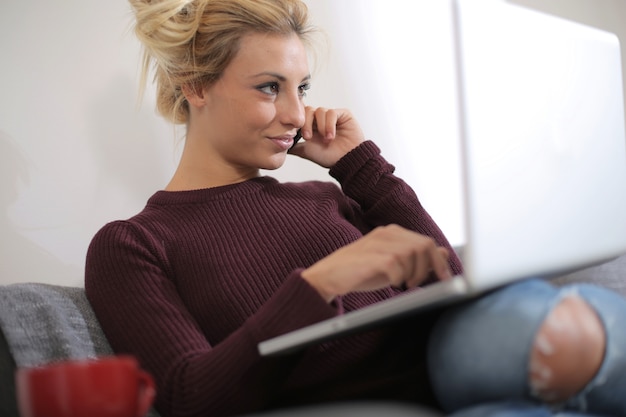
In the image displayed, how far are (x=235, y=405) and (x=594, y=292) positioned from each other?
0.52m

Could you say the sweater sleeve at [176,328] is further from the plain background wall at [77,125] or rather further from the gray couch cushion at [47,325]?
the plain background wall at [77,125]

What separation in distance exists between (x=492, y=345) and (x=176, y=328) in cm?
50

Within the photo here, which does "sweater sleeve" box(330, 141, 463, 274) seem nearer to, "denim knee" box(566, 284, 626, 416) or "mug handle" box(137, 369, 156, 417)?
"denim knee" box(566, 284, 626, 416)

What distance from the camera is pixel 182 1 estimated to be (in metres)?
1.35

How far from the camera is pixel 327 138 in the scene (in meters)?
1.52

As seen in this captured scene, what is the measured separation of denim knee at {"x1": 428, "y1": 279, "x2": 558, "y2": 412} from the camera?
0.79 meters

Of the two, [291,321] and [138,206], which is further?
[138,206]

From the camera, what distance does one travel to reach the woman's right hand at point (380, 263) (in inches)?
35.4

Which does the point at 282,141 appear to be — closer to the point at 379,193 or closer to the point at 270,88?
the point at 270,88

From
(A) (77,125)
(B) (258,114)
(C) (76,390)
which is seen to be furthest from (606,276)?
(A) (77,125)

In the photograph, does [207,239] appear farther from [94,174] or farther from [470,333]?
[470,333]

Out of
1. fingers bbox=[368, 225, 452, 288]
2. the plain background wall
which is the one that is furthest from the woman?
the plain background wall

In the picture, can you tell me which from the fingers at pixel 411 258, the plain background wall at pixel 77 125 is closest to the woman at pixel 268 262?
the fingers at pixel 411 258

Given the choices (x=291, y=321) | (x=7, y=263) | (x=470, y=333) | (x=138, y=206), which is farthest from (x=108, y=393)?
(x=138, y=206)
